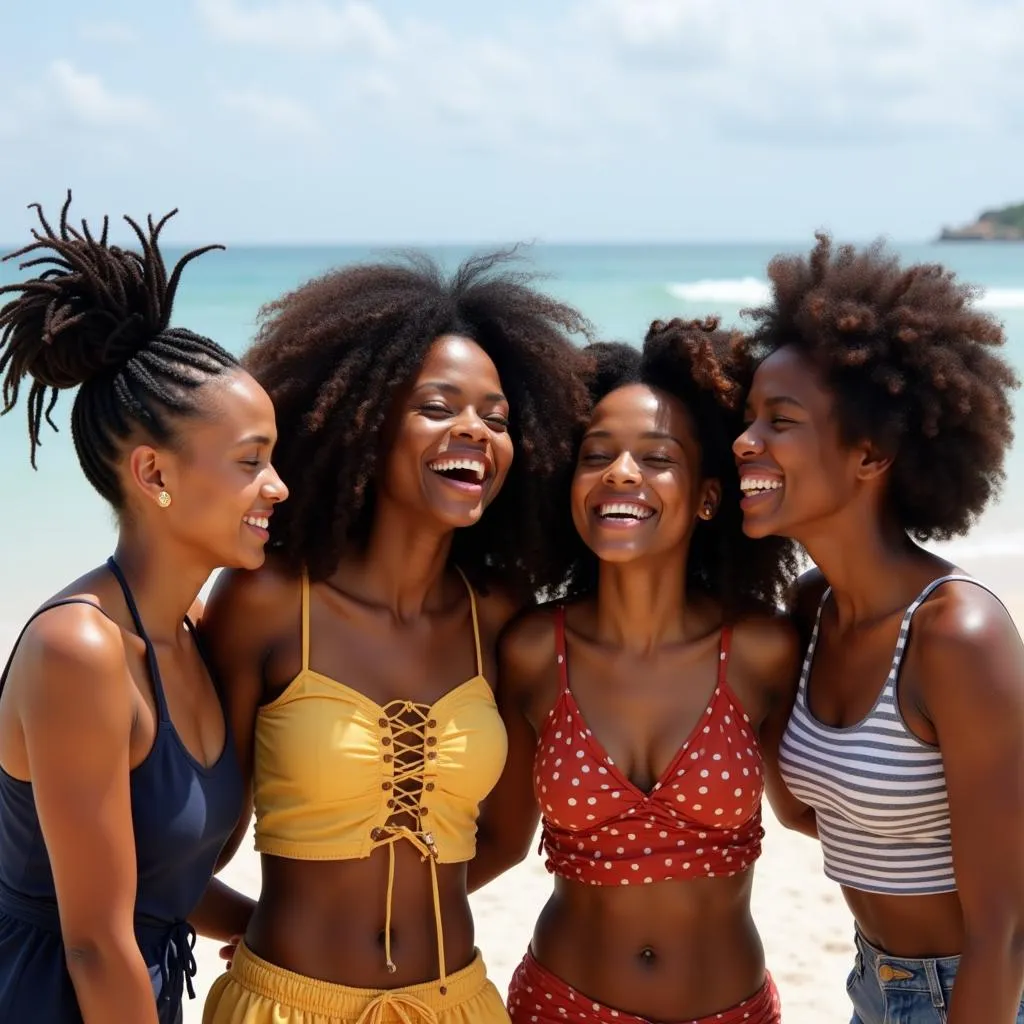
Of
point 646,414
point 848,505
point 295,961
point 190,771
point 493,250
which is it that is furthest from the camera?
point 493,250

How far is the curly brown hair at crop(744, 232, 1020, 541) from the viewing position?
146 inches

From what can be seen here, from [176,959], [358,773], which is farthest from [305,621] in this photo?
[176,959]

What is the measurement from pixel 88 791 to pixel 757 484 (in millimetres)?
1854

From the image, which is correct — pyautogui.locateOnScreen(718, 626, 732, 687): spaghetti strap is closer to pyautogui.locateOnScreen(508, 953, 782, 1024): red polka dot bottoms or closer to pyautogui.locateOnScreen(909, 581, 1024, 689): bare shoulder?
pyautogui.locateOnScreen(909, 581, 1024, 689): bare shoulder

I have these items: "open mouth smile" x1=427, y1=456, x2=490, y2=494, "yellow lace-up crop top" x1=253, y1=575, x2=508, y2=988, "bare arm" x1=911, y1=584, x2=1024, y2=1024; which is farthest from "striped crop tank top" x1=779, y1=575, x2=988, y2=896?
"open mouth smile" x1=427, y1=456, x2=490, y2=494

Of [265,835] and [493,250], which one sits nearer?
[265,835]

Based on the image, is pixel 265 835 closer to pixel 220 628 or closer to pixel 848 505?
pixel 220 628

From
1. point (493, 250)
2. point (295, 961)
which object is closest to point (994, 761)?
point (295, 961)

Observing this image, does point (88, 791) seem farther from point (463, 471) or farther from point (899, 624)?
point (899, 624)

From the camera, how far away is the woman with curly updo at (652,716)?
3775mm

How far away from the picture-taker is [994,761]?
3.32m

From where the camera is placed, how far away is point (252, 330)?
30812 millimetres

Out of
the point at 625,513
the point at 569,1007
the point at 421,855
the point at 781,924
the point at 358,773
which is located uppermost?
the point at 625,513

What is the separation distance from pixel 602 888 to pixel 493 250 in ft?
6.42
